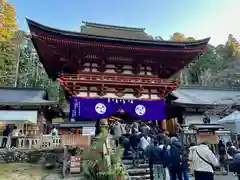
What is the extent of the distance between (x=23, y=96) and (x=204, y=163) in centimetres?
1277

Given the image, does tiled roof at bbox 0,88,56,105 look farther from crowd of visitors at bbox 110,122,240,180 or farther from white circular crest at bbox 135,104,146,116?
crowd of visitors at bbox 110,122,240,180

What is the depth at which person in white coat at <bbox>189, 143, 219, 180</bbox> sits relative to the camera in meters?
4.56

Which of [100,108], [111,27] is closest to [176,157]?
[100,108]

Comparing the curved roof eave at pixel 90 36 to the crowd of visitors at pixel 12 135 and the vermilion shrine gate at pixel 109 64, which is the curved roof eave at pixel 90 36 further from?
the crowd of visitors at pixel 12 135

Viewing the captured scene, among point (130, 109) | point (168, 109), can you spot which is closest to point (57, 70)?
point (130, 109)

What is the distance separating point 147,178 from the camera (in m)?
7.30

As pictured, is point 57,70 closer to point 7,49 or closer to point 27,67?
point 7,49

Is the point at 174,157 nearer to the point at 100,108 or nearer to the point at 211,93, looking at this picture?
the point at 100,108

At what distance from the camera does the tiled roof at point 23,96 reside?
11.9 metres

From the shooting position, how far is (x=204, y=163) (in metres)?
4.62

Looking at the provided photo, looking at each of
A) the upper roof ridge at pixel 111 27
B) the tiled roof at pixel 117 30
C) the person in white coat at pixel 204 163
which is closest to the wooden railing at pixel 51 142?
the person in white coat at pixel 204 163

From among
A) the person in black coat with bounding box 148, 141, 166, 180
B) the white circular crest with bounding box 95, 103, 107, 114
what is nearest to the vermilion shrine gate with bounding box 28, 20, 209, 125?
the white circular crest with bounding box 95, 103, 107, 114

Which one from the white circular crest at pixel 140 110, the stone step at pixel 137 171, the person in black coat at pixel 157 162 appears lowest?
the stone step at pixel 137 171

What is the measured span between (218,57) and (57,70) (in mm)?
40167
